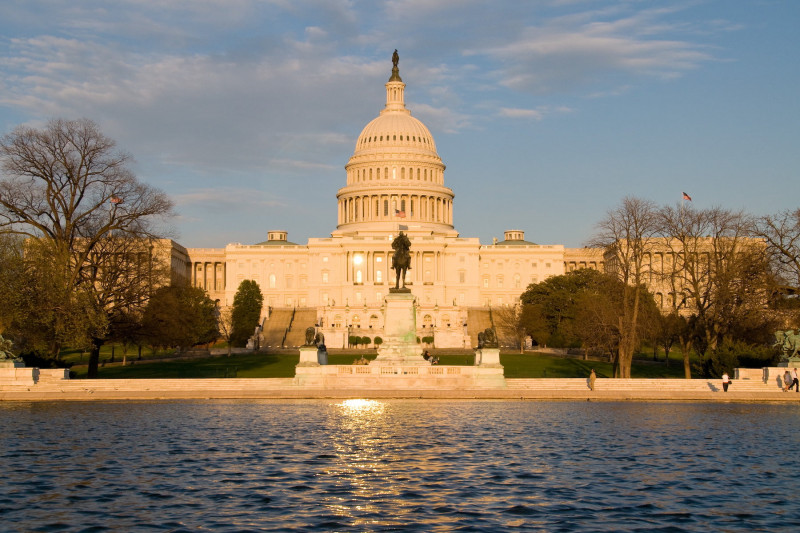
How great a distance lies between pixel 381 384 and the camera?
5094cm

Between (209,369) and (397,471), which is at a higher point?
(209,369)

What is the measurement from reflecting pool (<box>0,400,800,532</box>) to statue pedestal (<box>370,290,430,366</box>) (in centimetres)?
1652

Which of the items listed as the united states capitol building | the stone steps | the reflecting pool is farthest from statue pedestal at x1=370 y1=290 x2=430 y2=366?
the united states capitol building

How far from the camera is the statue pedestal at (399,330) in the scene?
5597 cm

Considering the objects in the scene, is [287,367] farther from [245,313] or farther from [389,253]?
[389,253]

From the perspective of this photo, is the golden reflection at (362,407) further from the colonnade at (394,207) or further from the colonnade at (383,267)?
the colonnade at (394,207)

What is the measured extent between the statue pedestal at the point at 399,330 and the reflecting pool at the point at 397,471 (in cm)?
1652

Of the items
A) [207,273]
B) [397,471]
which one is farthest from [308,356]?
[207,273]

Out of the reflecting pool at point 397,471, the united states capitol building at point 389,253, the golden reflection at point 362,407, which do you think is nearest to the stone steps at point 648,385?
the golden reflection at point 362,407

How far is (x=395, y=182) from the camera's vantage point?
568ft

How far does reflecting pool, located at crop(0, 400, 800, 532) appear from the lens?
19266 millimetres

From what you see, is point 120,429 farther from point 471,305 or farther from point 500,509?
point 471,305

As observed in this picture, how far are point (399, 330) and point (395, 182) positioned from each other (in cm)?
11821

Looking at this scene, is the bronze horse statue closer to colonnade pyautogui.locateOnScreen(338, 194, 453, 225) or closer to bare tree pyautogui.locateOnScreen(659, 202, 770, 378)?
bare tree pyautogui.locateOnScreen(659, 202, 770, 378)
